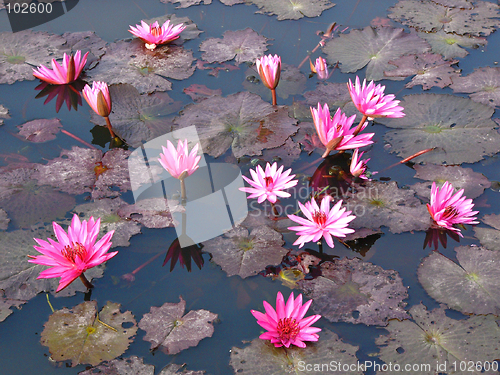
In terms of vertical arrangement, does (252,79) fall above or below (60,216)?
above

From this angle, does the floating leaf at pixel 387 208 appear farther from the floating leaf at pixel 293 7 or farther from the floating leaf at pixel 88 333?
the floating leaf at pixel 293 7

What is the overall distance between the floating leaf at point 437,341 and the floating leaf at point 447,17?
313 centimetres

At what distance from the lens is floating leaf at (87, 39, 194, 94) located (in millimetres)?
3594

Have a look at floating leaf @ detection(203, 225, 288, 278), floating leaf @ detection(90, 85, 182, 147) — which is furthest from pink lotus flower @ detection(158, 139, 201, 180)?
floating leaf @ detection(90, 85, 182, 147)

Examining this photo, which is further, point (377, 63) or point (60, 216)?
point (377, 63)

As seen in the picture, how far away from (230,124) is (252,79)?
2.40ft

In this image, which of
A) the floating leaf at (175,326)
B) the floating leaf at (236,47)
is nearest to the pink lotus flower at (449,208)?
the floating leaf at (175,326)

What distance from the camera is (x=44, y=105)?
3.46 m

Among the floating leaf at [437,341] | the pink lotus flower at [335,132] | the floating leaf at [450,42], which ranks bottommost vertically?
the floating leaf at [437,341]

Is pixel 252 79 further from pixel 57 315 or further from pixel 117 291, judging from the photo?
pixel 57 315

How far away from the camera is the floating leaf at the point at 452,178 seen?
2.77 metres

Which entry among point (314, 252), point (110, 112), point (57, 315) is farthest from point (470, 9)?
point (57, 315)

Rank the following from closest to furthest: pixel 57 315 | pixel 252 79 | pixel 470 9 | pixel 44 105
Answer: pixel 57 315
pixel 44 105
pixel 252 79
pixel 470 9

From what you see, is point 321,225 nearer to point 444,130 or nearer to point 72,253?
point 72,253
